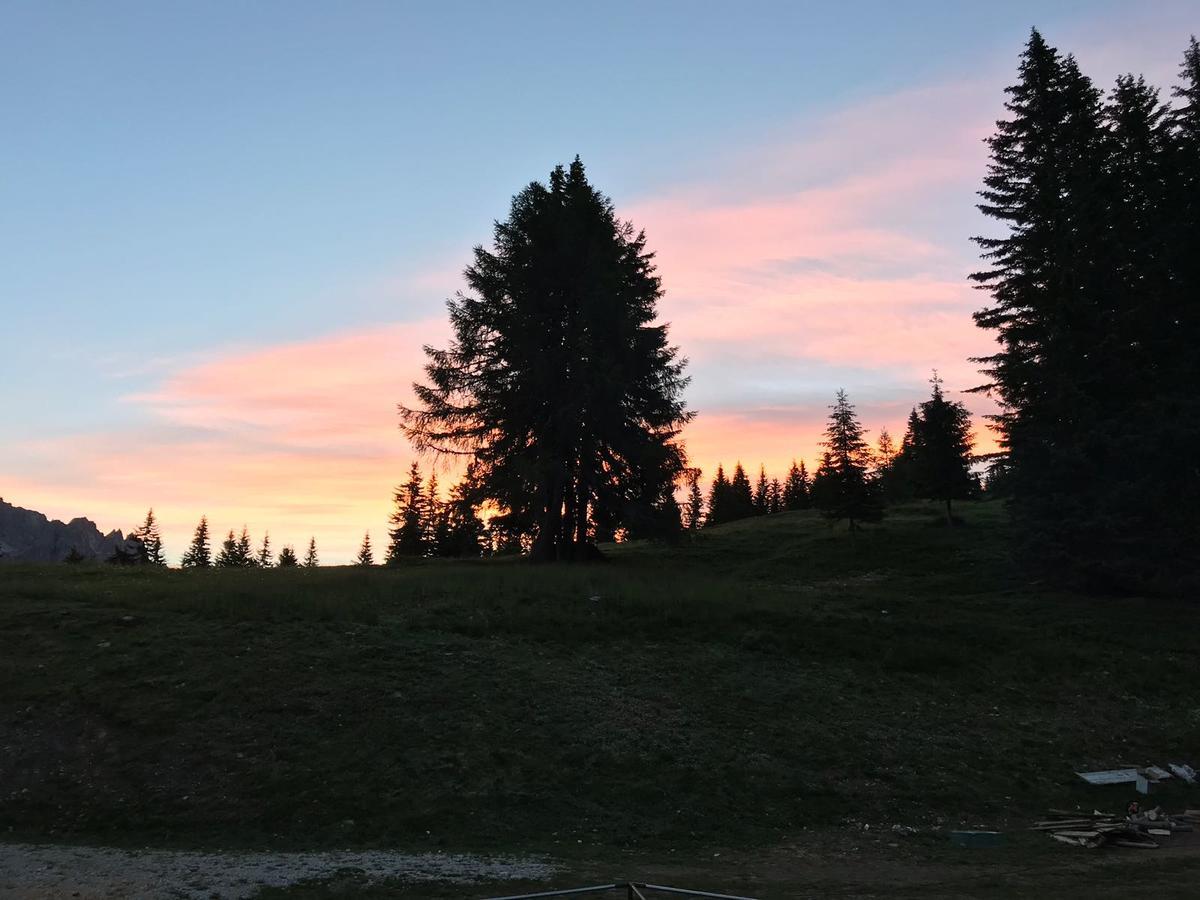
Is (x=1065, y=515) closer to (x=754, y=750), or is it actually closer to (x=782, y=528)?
(x=754, y=750)

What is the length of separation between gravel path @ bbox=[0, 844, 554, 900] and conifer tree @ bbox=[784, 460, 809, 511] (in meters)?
84.6

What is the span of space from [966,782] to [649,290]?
97.7 feet

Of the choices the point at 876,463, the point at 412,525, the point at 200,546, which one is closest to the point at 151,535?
the point at 200,546

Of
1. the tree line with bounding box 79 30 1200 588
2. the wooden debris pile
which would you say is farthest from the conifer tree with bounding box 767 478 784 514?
the wooden debris pile

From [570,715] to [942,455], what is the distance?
40.7m

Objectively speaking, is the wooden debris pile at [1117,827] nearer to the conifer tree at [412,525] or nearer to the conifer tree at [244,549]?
the conifer tree at [412,525]

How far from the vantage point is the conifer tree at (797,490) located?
94.9 m

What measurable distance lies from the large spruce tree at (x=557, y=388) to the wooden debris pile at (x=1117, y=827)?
21.3 metres

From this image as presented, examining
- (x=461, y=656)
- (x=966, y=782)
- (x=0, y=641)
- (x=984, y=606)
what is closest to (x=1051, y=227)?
(x=984, y=606)

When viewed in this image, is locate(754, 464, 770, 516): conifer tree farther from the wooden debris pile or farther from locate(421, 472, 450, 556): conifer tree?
the wooden debris pile

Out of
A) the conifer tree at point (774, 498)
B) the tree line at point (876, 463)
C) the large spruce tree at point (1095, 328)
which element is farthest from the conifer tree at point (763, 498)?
the large spruce tree at point (1095, 328)

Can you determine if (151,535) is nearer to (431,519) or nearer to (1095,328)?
(431,519)

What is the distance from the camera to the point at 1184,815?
12859 mm

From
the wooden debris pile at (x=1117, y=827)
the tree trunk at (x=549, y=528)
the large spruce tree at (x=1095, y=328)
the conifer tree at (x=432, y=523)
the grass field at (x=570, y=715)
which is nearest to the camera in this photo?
the wooden debris pile at (x=1117, y=827)
